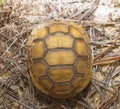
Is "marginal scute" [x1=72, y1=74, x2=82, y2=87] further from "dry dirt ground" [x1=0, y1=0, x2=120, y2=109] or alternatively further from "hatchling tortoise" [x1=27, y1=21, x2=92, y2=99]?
"dry dirt ground" [x1=0, y1=0, x2=120, y2=109]

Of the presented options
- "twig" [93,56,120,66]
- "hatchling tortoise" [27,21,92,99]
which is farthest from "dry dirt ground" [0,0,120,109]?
"hatchling tortoise" [27,21,92,99]

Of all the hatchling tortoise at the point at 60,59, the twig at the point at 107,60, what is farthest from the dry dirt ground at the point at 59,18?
the hatchling tortoise at the point at 60,59

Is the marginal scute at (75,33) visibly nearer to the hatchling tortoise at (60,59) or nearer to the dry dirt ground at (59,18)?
the hatchling tortoise at (60,59)

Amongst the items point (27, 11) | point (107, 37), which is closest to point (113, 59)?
point (107, 37)

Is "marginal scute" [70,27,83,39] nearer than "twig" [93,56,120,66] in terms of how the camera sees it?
Yes

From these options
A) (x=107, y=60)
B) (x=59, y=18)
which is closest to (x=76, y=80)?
(x=107, y=60)

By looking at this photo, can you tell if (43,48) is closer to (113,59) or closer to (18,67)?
(18,67)

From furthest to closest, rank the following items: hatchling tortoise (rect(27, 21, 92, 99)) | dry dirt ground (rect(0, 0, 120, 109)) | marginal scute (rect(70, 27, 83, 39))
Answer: dry dirt ground (rect(0, 0, 120, 109)) → marginal scute (rect(70, 27, 83, 39)) → hatchling tortoise (rect(27, 21, 92, 99))
